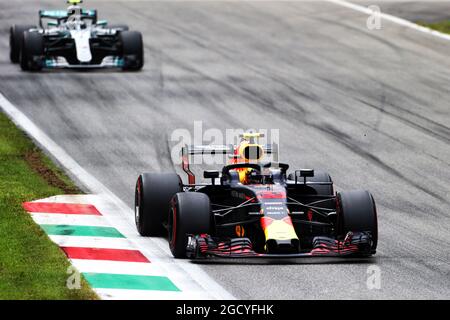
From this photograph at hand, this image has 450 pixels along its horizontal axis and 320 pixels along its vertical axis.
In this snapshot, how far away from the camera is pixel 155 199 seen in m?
17.7

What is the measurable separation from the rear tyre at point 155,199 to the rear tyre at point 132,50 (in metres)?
15.4

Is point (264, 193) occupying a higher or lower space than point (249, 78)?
higher

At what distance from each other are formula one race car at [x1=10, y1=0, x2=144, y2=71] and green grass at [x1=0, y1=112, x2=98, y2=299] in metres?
7.78

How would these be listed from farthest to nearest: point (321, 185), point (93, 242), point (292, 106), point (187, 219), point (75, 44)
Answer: point (75, 44), point (292, 106), point (321, 185), point (93, 242), point (187, 219)

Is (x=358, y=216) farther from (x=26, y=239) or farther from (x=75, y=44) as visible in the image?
(x=75, y=44)

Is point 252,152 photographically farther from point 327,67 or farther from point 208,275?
point 327,67

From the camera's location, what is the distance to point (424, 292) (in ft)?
48.9

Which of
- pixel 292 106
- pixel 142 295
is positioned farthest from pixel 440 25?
pixel 142 295

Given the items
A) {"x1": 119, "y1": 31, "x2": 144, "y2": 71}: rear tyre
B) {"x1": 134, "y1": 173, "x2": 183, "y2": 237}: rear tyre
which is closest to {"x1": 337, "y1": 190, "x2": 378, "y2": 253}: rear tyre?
{"x1": 134, "y1": 173, "x2": 183, "y2": 237}: rear tyre

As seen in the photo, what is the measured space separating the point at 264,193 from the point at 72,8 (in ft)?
55.5

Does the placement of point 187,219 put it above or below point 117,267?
above

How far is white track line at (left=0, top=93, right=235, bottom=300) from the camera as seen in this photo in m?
14.9

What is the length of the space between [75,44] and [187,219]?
55.2 feet
